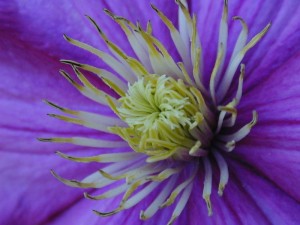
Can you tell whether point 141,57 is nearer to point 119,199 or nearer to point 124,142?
point 124,142

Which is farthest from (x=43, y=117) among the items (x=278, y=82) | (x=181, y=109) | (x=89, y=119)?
(x=278, y=82)

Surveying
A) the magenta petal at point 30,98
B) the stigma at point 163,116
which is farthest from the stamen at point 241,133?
the magenta petal at point 30,98

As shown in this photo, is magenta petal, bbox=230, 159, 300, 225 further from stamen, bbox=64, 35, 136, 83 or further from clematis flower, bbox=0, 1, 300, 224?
stamen, bbox=64, 35, 136, 83

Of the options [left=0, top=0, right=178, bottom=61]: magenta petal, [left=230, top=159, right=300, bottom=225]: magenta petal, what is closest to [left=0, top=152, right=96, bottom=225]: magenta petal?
[left=0, top=0, right=178, bottom=61]: magenta petal

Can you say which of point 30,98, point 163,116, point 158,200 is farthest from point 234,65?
point 30,98

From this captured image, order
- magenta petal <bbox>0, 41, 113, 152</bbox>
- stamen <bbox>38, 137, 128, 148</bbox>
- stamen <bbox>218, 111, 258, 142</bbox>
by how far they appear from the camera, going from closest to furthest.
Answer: stamen <bbox>218, 111, 258, 142</bbox>
stamen <bbox>38, 137, 128, 148</bbox>
magenta petal <bbox>0, 41, 113, 152</bbox>

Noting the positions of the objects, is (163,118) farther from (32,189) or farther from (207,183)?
(32,189)

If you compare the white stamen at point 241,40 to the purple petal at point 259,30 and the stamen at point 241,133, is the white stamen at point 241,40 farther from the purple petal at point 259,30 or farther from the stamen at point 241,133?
the stamen at point 241,133

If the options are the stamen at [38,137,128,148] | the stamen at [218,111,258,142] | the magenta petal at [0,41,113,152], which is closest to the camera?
the stamen at [218,111,258,142]
